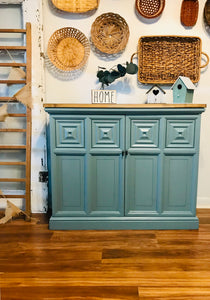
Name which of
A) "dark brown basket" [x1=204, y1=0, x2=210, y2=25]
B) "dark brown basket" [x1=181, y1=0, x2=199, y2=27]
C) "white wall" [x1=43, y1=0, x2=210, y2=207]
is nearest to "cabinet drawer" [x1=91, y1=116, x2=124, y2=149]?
"white wall" [x1=43, y1=0, x2=210, y2=207]

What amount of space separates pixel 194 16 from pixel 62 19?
4.28 ft

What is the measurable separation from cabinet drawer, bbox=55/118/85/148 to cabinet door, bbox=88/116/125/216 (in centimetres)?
9

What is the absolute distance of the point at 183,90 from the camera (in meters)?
2.20

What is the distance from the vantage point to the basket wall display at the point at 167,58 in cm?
249

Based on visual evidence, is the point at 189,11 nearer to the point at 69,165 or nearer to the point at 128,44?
the point at 128,44

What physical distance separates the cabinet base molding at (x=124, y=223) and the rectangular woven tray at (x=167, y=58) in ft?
4.44

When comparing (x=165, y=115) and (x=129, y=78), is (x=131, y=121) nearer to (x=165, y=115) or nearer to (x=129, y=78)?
(x=165, y=115)

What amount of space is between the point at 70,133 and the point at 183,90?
3.46ft

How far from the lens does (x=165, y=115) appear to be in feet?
6.96

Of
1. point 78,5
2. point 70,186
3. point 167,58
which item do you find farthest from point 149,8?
point 70,186

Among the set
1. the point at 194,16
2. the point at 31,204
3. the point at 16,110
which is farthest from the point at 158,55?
the point at 31,204

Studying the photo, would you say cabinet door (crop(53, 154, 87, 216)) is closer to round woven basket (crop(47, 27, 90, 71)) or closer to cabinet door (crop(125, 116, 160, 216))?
cabinet door (crop(125, 116, 160, 216))

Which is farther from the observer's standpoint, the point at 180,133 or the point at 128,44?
the point at 128,44

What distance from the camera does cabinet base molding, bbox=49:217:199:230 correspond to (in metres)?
2.23
